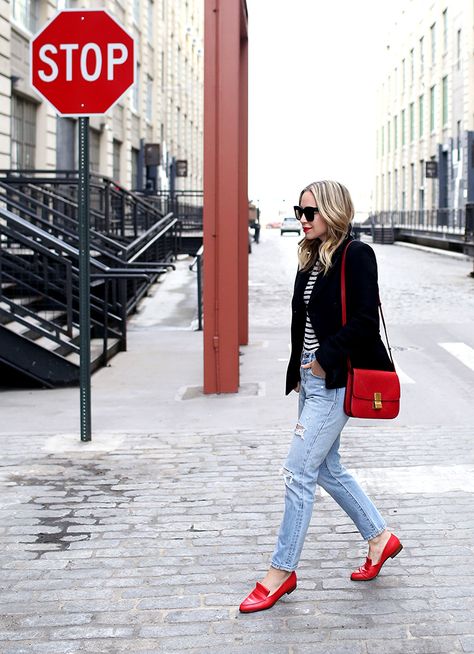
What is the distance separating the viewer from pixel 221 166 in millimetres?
9406

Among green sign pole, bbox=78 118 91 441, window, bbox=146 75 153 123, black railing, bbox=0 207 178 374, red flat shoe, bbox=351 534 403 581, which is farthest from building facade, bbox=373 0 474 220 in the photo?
red flat shoe, bbox=351 534 403 581

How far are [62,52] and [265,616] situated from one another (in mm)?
4760

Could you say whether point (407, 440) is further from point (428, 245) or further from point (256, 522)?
point (428, 245)

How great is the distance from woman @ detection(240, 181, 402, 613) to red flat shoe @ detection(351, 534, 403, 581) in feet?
1.30

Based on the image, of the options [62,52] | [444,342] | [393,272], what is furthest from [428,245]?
[62,52]

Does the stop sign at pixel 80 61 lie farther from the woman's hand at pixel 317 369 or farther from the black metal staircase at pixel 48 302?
the woman's hand at pixel 317 369

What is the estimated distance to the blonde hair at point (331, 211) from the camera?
4.28 m

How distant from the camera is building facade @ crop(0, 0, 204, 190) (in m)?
20.6

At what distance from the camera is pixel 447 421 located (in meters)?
8.41

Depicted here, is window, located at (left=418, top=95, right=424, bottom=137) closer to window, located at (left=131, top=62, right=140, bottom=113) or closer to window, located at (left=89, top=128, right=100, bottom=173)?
window, located at (left=131, top=62, right=140, bottom=113)

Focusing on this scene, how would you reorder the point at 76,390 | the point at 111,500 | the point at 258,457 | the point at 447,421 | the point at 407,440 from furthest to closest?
1. the point at 76,390
2. the point at 447,421
3. the point at 407,440
4. the point at 258,457
5. the point at 111,500

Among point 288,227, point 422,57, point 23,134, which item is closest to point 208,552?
point 23,134

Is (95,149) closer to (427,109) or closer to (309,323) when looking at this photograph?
(309,323)

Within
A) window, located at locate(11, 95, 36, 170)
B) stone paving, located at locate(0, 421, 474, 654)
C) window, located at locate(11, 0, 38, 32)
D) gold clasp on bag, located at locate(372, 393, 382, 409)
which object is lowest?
stone paving, located at locate(0, 421, 474, 654)
